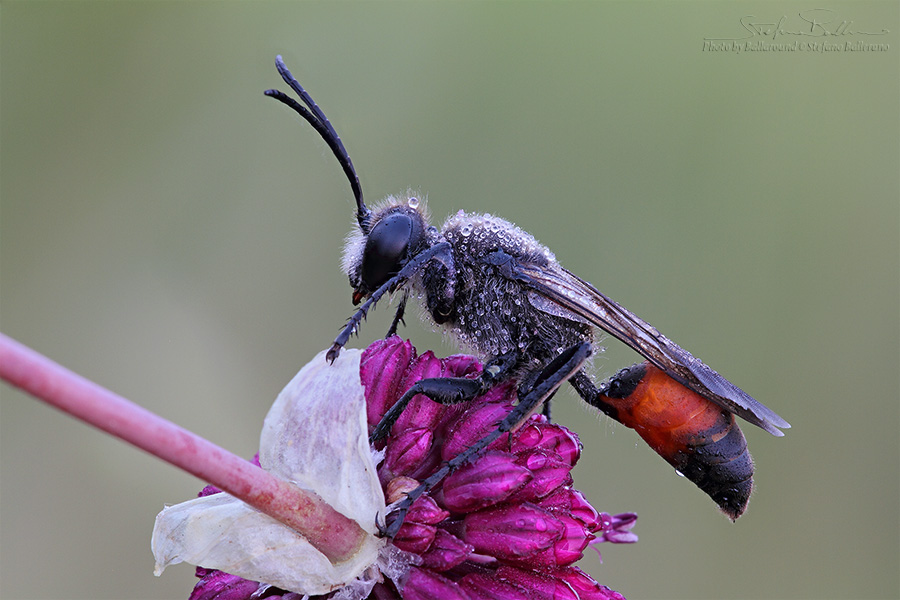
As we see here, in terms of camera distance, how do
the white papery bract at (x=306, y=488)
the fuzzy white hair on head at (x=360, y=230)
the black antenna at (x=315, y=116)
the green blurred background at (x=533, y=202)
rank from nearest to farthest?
1. the white papery bract at (x=306, y=488)
2. the black antenna at (x=315, y=116)
3. the fuzzy white hair on head at (x=360, y=230)
4. the green blurred background at (x=533, y=202)

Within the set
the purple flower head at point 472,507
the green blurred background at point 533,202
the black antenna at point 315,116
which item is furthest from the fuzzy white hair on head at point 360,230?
the green blurred background at point 533,202

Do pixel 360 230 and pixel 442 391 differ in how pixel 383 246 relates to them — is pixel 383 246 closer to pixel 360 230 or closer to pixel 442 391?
pixel 360 230

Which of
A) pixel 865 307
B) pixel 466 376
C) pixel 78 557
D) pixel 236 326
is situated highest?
pixel 865 307

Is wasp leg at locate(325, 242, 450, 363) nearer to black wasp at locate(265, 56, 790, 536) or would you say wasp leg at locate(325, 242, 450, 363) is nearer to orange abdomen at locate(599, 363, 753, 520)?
black wasp at locate(265, 56, 790, 536)

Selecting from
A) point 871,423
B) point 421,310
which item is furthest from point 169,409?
point 871,423

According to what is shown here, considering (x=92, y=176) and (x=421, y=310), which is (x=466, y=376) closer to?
(x=421, y=310)

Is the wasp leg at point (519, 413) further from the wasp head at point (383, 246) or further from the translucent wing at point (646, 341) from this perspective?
the wasp head at point (383, 246)

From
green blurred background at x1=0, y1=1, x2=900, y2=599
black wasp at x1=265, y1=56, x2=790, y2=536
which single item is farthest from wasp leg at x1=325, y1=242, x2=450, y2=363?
green blurred background at x1=0, y1=1, x2=900, y2=599
